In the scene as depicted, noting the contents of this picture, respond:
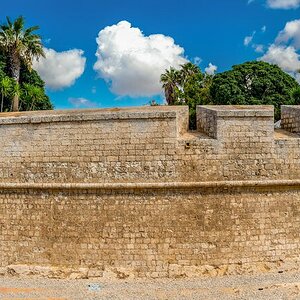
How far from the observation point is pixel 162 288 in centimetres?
727

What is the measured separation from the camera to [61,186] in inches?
307

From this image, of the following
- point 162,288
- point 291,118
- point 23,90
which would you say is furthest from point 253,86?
point 162,288

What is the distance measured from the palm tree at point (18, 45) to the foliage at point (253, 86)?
12.6 meters

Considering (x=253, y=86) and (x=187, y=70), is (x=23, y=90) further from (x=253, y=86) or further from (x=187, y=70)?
(x=253, y=86)

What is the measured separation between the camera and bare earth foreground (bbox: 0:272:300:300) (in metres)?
6.98

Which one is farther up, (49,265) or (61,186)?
(61,186)

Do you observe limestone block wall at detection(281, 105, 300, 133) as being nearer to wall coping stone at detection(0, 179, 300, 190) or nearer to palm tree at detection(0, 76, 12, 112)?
wall coping stone at detection(0, 179, 300, 190)

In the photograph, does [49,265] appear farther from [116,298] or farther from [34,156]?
[34,156]

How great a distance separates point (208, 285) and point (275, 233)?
178 centimetres

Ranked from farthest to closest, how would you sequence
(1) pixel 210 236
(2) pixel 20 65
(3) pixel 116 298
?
(2) pixel 20 65, (1) pixel 210 236, (3) pixel 116 298

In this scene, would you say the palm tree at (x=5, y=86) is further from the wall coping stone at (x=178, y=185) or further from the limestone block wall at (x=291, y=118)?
the limestone block wall at (x=291, y=118)

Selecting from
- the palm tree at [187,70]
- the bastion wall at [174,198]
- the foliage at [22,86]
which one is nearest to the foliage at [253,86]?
the palm tree at [187,70]

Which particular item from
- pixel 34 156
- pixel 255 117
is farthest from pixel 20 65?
pixel 255 117

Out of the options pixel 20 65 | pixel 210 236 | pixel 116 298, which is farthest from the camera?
pixel 20 65
